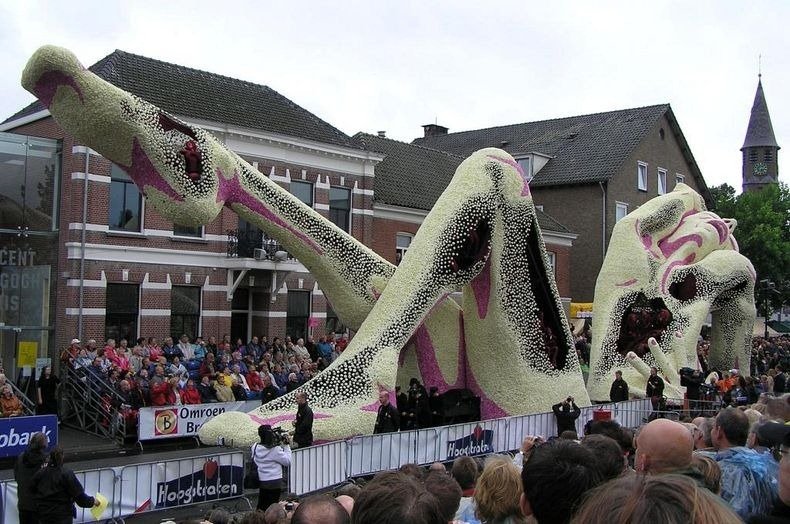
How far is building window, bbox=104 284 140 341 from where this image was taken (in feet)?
68.4

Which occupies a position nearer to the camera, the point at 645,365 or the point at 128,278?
the point at 645,365

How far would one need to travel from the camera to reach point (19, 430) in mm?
12406

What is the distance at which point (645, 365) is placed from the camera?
17625 mm

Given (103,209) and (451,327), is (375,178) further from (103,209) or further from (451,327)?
(451,327)

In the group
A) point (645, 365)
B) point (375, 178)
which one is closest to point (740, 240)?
point (375, 178)

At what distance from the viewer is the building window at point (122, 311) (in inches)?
821

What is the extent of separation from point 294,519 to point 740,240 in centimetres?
4683

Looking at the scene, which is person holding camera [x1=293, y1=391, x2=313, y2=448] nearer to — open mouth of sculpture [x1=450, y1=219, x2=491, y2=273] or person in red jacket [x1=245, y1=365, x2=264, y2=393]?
open mouth of sculpture [x1=450, y1=219, x2=491, y2=273]

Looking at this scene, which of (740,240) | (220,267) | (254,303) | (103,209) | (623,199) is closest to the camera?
(103,209)

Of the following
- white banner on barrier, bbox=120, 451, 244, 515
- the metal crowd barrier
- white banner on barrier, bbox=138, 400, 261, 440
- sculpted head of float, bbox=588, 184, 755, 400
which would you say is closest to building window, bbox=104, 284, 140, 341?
white banner on barrier, bbox=138, 400, 261, 440

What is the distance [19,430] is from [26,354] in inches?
284

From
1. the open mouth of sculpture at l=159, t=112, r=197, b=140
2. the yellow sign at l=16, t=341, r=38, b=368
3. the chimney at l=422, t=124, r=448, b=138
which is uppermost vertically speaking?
the chimney at l=422, t=124, r=448, b=138

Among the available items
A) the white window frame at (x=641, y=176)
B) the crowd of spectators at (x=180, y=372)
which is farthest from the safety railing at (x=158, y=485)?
the white window frame at (x=641, y=176)

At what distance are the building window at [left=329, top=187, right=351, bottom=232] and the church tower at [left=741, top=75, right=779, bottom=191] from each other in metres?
57.8
